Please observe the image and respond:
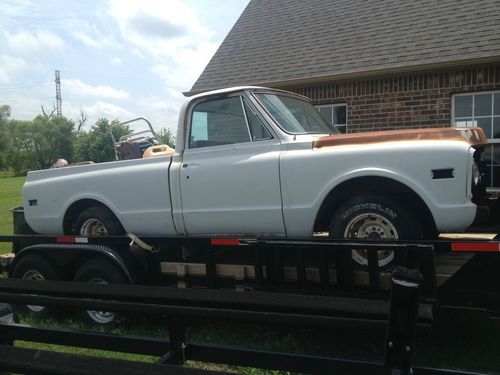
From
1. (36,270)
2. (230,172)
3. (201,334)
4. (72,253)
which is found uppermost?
(230,172)

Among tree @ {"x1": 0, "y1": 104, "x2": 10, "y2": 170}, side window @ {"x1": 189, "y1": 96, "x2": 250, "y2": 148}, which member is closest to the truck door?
side window @ {"x1": 189, "y1": 96, "x2": 250, "y2": 148}

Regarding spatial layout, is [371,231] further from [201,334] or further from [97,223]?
[97,223]

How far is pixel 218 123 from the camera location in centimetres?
472

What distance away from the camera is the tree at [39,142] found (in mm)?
72688

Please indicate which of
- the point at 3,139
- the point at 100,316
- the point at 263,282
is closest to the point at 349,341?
the point at 263,282

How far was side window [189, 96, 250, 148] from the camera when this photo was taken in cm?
459

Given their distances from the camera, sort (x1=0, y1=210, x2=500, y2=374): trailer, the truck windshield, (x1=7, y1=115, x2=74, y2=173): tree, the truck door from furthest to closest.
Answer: (x1=7, y1=115, x2=74, y2=173): tree < the truck windshield < the truck door < (x1=0, y1=210, x2=500, y2=374): trailer

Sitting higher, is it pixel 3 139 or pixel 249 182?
pixel 3 139

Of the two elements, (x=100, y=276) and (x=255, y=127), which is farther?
(x=100, y=276)

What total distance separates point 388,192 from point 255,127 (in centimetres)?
134

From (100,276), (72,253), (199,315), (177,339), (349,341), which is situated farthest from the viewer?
(72,253)

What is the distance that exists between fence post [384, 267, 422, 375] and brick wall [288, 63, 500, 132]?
311 inches

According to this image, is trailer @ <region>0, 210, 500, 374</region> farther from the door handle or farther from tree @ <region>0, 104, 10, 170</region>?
tree @ <region>0, 104, 10, 170</region>

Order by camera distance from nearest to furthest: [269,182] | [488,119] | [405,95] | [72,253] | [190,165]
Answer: [269,182] → [190,165] → [72,253] → [488,119] → [405,95]
